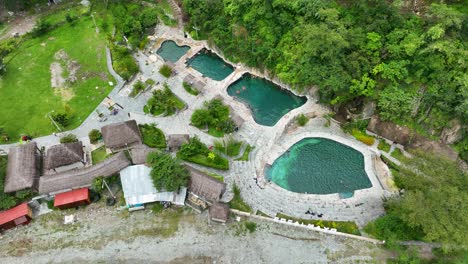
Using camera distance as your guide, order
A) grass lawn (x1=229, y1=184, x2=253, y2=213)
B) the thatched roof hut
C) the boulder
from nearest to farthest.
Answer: grass lawn (x1=229, y1=184, x2=253, y2=213) < the boulder < the thatched roof hut

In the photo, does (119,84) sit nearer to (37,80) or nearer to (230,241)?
(37,80)

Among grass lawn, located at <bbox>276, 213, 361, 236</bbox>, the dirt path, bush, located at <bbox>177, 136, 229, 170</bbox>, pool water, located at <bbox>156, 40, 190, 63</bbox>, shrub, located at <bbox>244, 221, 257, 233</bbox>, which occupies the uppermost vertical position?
the dirt path

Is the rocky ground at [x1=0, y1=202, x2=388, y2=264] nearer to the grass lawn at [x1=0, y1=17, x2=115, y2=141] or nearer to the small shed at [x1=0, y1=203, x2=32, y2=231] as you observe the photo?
the small shed at [x1=0, y1=203, x2=32, y2=231]

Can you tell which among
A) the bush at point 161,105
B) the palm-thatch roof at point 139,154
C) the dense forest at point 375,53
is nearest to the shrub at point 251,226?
the palm-thatch roof at point 139,154

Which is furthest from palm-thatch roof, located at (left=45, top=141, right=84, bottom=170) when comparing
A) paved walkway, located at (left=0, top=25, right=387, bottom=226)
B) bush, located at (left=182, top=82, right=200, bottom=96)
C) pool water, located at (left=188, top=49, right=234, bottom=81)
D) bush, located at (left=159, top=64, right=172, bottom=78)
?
pool water, located at (left=188, top=49, right=234, bottom=81)

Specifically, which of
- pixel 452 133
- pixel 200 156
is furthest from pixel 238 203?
pixel 452 133

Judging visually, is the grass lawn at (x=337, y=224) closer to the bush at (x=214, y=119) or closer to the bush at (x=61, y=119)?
the bush at (x=214, y=119)
